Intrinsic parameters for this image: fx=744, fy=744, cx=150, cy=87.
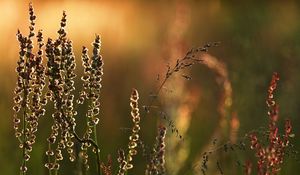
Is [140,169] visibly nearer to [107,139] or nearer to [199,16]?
[107,139]

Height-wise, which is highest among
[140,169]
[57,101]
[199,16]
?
[199,16]

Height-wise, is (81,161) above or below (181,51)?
below

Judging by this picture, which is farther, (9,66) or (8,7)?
(8,7)

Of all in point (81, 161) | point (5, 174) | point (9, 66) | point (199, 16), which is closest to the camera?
point (81, 161)

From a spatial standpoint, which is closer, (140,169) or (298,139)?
(140,169)

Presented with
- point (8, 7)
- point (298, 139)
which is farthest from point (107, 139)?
point (8, 7)

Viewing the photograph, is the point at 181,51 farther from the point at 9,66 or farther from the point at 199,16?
the point at 199,16

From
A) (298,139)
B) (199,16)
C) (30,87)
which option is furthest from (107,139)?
(199,16)

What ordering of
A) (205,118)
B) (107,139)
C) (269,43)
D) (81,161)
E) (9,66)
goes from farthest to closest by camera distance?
(269,43), (205,118), (107,139), (9,66), (81,161)

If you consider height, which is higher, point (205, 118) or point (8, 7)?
point (8, 7)
